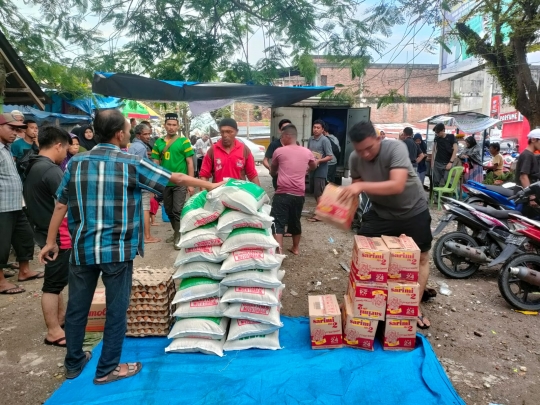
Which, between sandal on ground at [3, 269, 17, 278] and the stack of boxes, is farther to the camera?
sandal on ground at [3, 269, 17, 278]

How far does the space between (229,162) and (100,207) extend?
2187 millimetres

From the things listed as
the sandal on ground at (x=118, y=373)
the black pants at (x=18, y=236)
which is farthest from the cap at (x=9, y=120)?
the sandal on ground at (x=118, y=373)

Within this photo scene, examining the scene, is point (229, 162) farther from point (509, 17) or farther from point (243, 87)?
point (509, 17)

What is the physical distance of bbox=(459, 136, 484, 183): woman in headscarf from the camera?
9.88 metres

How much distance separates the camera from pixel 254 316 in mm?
3027

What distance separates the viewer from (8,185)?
13.6 feet

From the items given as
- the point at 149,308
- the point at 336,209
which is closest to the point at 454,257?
the point at 336,209

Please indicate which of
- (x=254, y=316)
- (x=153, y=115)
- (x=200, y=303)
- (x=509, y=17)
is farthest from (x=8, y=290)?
(x=153, y=115)

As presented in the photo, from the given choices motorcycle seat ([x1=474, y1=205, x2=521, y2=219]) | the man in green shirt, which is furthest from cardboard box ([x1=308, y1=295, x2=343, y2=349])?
the man in green shirt

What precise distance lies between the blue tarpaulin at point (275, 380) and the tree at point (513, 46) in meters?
7.33

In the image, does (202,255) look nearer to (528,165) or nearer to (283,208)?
(283,208)

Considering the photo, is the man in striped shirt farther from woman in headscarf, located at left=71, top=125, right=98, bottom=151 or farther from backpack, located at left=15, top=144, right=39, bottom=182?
woman in headscarf, located at left=71, top=125, right=98, bottom=151

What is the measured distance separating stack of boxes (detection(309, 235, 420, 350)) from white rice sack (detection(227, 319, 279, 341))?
0.36 meters

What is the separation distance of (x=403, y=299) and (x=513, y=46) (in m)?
8.19
